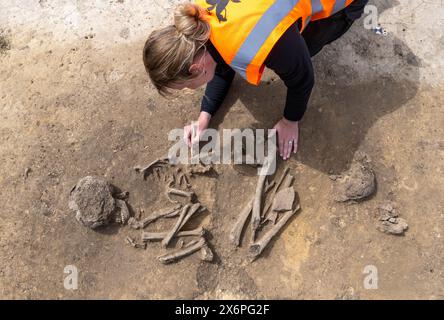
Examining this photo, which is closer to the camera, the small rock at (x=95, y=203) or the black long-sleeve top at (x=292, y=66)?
the black long-sleeve top at (x=292, y=66)

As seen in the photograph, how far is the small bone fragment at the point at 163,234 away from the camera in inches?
140

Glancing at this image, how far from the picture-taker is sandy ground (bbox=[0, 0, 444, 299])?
3.52m

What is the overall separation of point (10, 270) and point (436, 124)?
13.0 ft

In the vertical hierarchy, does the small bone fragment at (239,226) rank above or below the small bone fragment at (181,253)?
above

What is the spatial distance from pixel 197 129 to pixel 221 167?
0.41 metres

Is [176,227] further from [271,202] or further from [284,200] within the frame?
[284,200]

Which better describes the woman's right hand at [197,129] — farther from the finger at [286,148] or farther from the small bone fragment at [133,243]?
the small bone fragment at [133,243]

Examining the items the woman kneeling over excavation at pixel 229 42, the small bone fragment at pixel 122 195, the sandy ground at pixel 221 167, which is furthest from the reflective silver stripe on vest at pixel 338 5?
the small bone fragment at pixel 122 195

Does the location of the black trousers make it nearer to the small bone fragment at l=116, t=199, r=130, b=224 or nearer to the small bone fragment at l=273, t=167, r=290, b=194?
the small bone fragment at l=273, t=167, r=290, b=194

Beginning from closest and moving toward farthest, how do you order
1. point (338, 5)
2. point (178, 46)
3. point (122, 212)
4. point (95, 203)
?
point (178, 46), point (338, 5), point (95, 203), point (122, 212)

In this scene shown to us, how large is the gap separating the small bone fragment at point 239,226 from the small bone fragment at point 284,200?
214 millimetres

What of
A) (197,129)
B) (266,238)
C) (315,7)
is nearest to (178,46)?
(315,7)

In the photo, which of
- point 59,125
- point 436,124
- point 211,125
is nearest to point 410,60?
point 436,124

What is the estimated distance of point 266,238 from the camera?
3.54m
